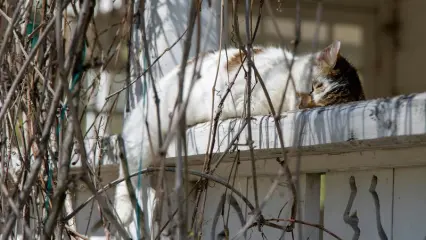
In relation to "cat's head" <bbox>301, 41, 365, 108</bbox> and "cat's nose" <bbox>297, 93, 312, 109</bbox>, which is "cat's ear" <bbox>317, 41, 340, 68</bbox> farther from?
"cat's nose" <bbox>297, 93, 312, 109</bbox>

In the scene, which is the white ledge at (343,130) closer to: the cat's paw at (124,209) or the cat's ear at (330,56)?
the cat's paw at (124,209)

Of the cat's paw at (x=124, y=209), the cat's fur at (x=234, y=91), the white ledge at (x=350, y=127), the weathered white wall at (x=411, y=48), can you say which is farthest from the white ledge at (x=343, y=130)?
the weathered white wall at (x=411, y=48)

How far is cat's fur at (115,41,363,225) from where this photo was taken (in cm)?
294

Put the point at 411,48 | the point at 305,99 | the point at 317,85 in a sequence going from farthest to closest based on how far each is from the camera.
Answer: the point at 411,48 → the point at 317,85 → the point at 305,99

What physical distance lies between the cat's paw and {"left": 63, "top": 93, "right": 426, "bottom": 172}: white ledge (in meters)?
0.54

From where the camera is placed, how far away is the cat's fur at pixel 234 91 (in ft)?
9.63

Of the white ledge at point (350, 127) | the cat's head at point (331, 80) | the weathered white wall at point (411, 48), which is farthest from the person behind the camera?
the weathered white wall at point (411, 48)

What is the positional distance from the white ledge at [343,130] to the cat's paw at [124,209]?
1.77 feet

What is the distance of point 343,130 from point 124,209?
1.30 metres

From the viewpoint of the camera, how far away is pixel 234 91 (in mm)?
2975

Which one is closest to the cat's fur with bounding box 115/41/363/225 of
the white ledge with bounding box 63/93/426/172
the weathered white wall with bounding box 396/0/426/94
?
the white ledge with bounding box 63/93/426/172

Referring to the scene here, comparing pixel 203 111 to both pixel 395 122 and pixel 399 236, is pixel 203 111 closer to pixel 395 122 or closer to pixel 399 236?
pixel 399 236

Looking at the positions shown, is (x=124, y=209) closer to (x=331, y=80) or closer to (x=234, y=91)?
(x=234, y=91)

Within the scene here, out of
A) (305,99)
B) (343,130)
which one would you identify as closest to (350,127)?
(343,130)
